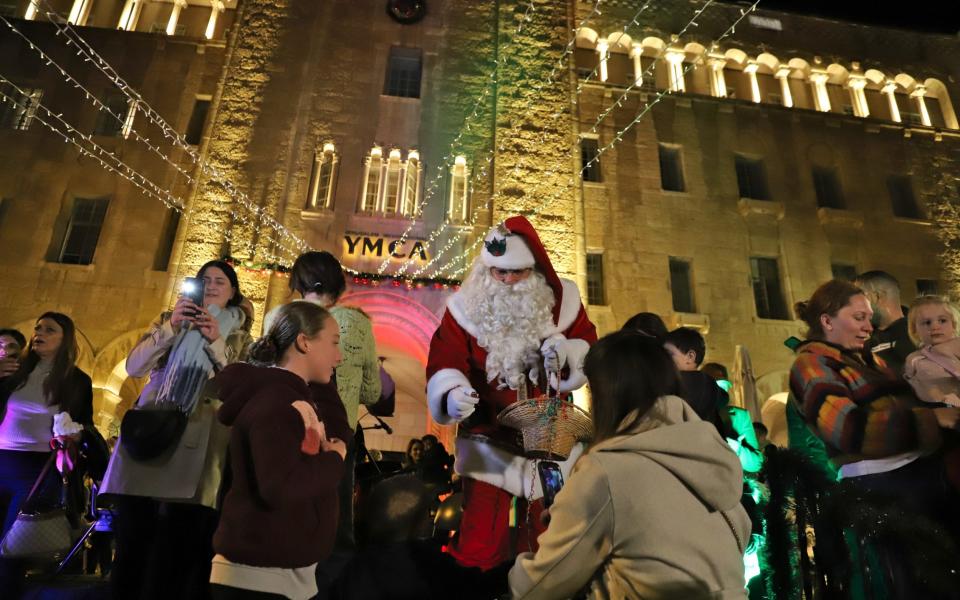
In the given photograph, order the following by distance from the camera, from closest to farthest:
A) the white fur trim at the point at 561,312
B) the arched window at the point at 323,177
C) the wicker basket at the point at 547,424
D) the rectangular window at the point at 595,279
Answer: the wicker basket at the point at 547,424 → the white fur trim at the point at 561,312 → the arched window at the point at 323,177 → the rectangular window at the point at 595,279

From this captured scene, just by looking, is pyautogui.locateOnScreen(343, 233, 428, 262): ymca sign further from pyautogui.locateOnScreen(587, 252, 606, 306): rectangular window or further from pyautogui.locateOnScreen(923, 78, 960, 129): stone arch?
pyautogui.locateOnScreen(923, 78, 960, 129): stone arch

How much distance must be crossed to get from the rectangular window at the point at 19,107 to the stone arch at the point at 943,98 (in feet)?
72.8

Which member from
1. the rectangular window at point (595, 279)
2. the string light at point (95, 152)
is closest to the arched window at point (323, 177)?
the string light at point (95, 152)

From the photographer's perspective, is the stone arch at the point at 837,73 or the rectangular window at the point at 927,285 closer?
the rectangular window at the point at 927,285

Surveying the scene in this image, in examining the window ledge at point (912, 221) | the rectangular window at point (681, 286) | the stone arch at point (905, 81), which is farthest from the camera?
the stone arch at point (905, 81)

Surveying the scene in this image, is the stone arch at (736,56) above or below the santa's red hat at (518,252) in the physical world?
above

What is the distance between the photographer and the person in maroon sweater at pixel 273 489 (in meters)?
2.26

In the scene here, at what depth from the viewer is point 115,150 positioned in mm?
12359

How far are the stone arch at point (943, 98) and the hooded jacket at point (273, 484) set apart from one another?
19.7 m

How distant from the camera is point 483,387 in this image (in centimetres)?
373

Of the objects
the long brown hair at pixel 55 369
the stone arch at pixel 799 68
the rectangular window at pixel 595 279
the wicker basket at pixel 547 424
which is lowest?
the wicker basket at pixel 547 424

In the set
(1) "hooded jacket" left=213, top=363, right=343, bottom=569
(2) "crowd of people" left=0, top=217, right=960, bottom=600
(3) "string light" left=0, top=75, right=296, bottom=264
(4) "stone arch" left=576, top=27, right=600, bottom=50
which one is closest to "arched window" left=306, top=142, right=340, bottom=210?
(3) "string light" left=0, top=75, right=296, bottom=264

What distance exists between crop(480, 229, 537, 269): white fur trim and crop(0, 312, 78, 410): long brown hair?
3.13 m

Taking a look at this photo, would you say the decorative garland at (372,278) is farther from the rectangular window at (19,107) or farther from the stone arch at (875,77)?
the stone arch at (875,77)
